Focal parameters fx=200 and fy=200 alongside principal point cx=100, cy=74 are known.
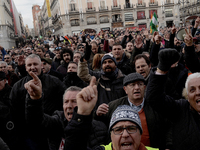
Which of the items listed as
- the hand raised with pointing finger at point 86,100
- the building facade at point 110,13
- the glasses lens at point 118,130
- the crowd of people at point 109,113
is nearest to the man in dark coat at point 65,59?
the crowd of people at point 109,113

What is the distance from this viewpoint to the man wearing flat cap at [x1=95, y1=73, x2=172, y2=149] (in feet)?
8.54

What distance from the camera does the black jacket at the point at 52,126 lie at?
2.23 metres

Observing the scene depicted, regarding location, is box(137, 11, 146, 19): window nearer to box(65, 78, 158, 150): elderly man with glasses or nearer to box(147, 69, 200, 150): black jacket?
box(147, 69, 200, 150): black jacket

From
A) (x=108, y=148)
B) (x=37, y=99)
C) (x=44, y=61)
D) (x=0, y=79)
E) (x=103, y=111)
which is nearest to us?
(x=108, y=148)

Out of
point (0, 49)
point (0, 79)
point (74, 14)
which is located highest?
point (74, 14)

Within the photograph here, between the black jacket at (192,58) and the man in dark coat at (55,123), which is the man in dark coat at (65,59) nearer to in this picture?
the man in dark coat at (55,123)

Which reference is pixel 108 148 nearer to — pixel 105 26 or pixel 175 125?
pixel 175 125

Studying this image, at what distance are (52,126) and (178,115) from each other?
61.0 inches

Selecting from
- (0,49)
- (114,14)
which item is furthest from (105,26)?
(0,49)

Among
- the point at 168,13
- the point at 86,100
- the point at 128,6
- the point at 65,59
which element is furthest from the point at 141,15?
the point at 86,100

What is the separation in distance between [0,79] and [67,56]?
273cm

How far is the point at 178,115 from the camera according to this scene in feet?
7.80

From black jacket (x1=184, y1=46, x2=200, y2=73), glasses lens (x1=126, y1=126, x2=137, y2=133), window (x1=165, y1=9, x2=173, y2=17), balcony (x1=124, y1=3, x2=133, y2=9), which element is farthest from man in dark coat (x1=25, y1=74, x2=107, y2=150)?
window (x1=165, y1=9, x2=173, y2=17)

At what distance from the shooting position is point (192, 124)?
224cm
